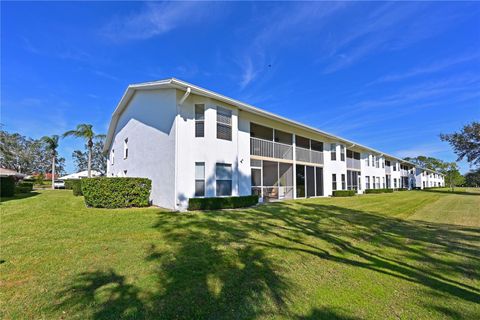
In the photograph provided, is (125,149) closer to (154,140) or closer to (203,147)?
(154,140)

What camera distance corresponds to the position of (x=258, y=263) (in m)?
4.83

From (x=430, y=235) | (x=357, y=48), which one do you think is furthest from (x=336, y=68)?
(x=430, y=235)

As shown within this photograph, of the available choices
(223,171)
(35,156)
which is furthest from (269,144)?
(35,156)

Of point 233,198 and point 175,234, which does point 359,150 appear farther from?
point 175,234

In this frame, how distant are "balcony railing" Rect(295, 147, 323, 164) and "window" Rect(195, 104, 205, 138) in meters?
9.52

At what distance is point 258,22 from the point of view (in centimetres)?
1388

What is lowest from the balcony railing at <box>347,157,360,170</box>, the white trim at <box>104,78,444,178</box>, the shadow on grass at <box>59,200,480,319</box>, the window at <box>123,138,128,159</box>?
the shadow on grass at <box>59,200,480,319</box>

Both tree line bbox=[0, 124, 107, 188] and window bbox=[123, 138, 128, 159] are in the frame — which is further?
tree line bbox=[0, 124, 107, 188]

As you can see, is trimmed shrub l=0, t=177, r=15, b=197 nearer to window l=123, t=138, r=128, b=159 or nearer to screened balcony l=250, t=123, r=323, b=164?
window l=123, t=138, r=128, b=159

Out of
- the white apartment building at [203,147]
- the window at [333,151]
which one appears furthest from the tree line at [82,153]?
the window at [333,151]

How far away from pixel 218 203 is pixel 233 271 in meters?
7.30

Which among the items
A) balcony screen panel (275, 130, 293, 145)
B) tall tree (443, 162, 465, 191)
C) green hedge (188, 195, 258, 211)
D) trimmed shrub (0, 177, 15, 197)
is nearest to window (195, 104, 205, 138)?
green hedge (188, 195, 258, 211)

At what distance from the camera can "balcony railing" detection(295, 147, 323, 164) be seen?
1961cm

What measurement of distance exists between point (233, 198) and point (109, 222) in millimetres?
5789
